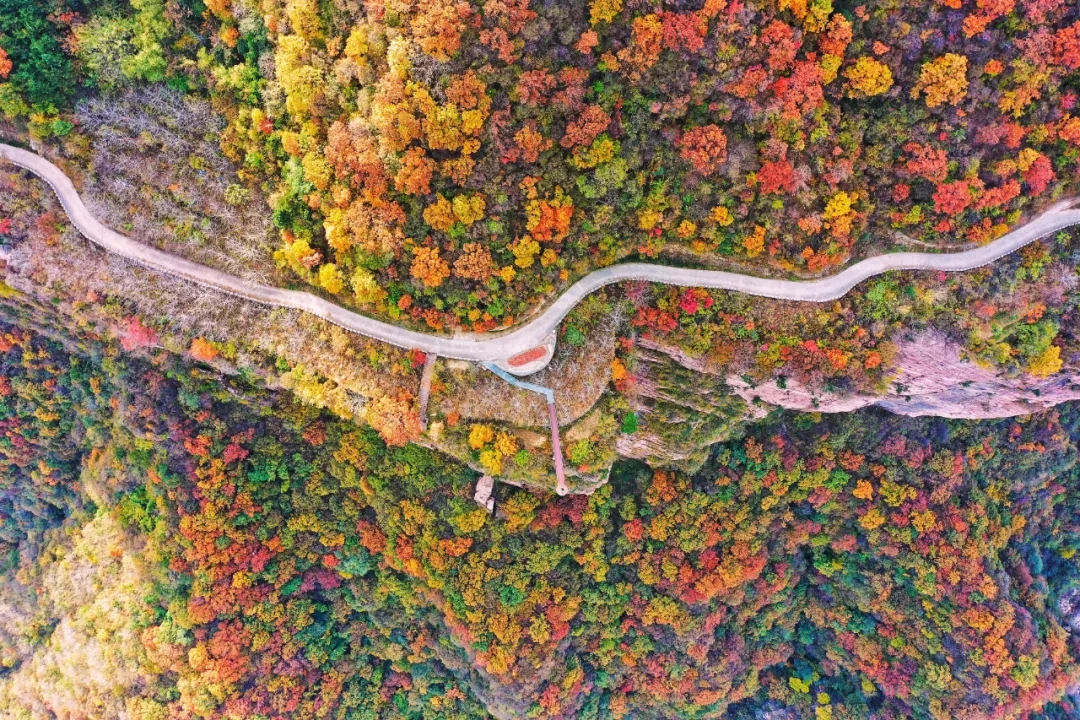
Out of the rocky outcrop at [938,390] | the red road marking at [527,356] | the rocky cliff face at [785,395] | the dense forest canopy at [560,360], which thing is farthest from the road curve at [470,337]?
the rocky outcrop at [938,390]

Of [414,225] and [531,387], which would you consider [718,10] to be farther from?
[531,387]

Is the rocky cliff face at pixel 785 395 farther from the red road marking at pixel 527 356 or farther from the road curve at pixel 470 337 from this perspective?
the red road marking at pixel 527 356

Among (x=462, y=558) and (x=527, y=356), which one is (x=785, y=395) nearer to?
(x=527, y=356)

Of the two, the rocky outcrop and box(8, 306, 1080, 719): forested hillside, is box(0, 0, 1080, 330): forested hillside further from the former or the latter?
box(8, 306, 1080, 719): forested hillside

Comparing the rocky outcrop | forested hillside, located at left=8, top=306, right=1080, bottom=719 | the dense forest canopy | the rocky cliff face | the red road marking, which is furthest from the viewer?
forested hillside, located at left=8, top=306, right=1080, bottom=719

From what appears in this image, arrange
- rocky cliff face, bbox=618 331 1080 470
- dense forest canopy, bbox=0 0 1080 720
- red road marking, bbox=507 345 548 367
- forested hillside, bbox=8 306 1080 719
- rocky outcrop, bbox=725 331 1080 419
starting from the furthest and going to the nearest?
forested hillside, bbox=8 306 1080 719, rocky cliff face, bbox=618 331 1080 470, red road marking, bbox=507 345 548 367, rocky outcrop, bbox=725 331 1080 419, dense forest canopy, bbox=0 0 1080 720

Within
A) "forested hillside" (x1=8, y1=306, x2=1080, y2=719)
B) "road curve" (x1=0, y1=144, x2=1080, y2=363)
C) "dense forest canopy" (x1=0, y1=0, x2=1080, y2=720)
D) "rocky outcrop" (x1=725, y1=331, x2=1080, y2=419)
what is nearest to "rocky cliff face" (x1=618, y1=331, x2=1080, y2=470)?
"rocky outcrop" (x1=725, y1=331, x2=1080, y2=419)
